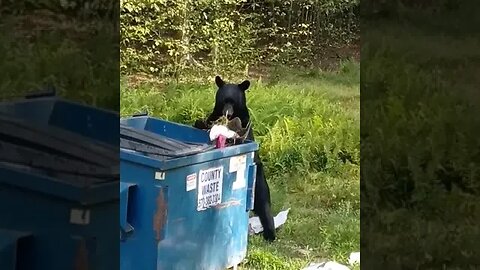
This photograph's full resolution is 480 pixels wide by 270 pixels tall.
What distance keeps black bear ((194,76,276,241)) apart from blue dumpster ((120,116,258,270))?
0.03m

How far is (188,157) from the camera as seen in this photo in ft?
6.46

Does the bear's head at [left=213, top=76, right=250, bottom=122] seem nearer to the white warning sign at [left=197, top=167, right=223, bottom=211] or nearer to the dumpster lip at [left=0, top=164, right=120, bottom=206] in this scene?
the white warning sign at [left=197, top=167, right=223, bottom=211]

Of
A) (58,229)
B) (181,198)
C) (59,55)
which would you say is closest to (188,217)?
(181,198)

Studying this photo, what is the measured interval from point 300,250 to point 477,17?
3.21 ft

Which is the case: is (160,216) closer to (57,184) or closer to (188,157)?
(188,157)

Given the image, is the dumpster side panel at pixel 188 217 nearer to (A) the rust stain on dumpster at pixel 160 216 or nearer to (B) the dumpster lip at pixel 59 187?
(A) the rust stain on dumpster at pixel 160 216

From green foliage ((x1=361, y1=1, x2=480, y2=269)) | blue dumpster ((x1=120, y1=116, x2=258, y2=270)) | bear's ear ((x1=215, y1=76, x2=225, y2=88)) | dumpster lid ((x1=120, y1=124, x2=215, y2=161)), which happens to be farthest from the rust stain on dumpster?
green foliage ((x1=361, y1=1, x2=480, y2=269))

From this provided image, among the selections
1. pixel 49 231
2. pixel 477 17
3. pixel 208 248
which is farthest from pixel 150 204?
pixel 477 17

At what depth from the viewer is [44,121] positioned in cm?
156

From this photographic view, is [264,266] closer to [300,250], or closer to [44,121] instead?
[300,250]

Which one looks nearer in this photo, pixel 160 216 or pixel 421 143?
pixel 421 143

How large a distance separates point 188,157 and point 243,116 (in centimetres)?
30

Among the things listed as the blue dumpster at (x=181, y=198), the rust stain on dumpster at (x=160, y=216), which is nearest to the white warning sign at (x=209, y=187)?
the blue dumpster at (x=181, y=198)

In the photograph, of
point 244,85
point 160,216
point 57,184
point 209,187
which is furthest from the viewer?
point 244,85
